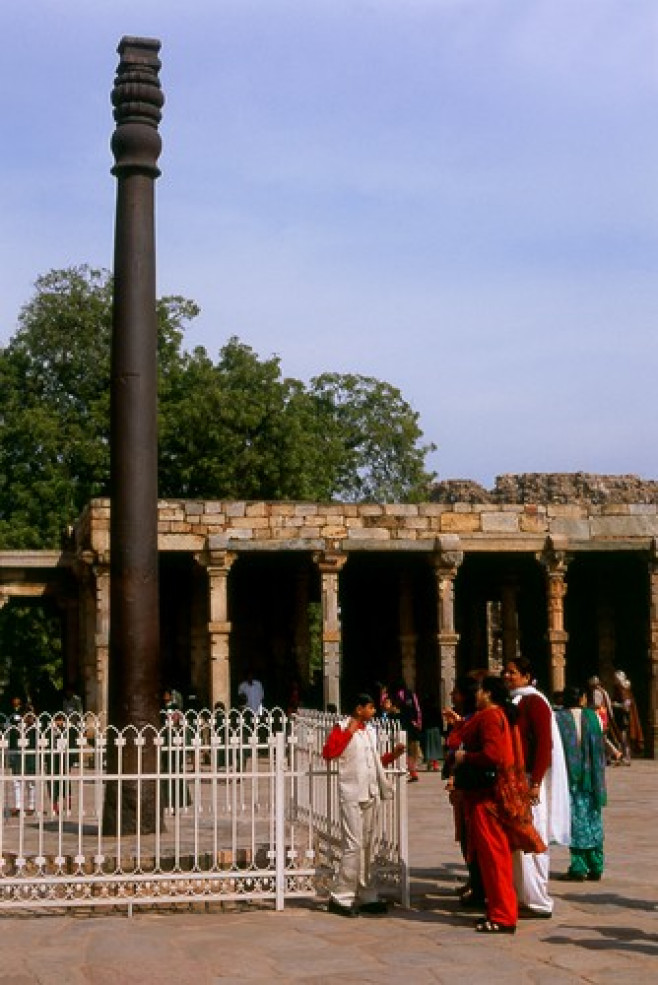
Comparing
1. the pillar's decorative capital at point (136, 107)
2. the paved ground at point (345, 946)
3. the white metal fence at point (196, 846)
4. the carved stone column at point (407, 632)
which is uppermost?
the pillar's decorative capital at point (136, 107)

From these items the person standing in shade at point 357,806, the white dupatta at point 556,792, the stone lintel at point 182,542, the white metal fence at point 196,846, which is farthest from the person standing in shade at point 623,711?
the person standing in shade at point 357,806

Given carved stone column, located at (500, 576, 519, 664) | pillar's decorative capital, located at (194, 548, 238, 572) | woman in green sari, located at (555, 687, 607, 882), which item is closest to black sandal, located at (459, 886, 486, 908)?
woman in green sari, located at (555, 687, 607, 882)

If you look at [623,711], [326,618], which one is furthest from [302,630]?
[623,711]

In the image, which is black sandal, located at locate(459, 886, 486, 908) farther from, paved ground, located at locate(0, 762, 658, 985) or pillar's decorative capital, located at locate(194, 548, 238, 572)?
pillar's decorative capital, located at locate(194, 548, 238, 572)

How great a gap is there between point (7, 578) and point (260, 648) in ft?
16.6

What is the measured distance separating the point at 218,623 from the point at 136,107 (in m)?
10.9

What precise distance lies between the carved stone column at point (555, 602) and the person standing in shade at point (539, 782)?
478 inches

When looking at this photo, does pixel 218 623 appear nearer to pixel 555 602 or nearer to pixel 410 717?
pixel 410 717

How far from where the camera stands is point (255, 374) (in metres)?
34.8

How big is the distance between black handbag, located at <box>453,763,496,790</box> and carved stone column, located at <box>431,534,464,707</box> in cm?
1272

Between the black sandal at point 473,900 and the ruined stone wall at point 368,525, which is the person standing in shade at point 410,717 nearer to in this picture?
the ruined stone wall at point 368,525

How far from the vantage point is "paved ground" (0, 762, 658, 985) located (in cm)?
621

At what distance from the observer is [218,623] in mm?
20016

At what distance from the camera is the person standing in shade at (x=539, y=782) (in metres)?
7.61
